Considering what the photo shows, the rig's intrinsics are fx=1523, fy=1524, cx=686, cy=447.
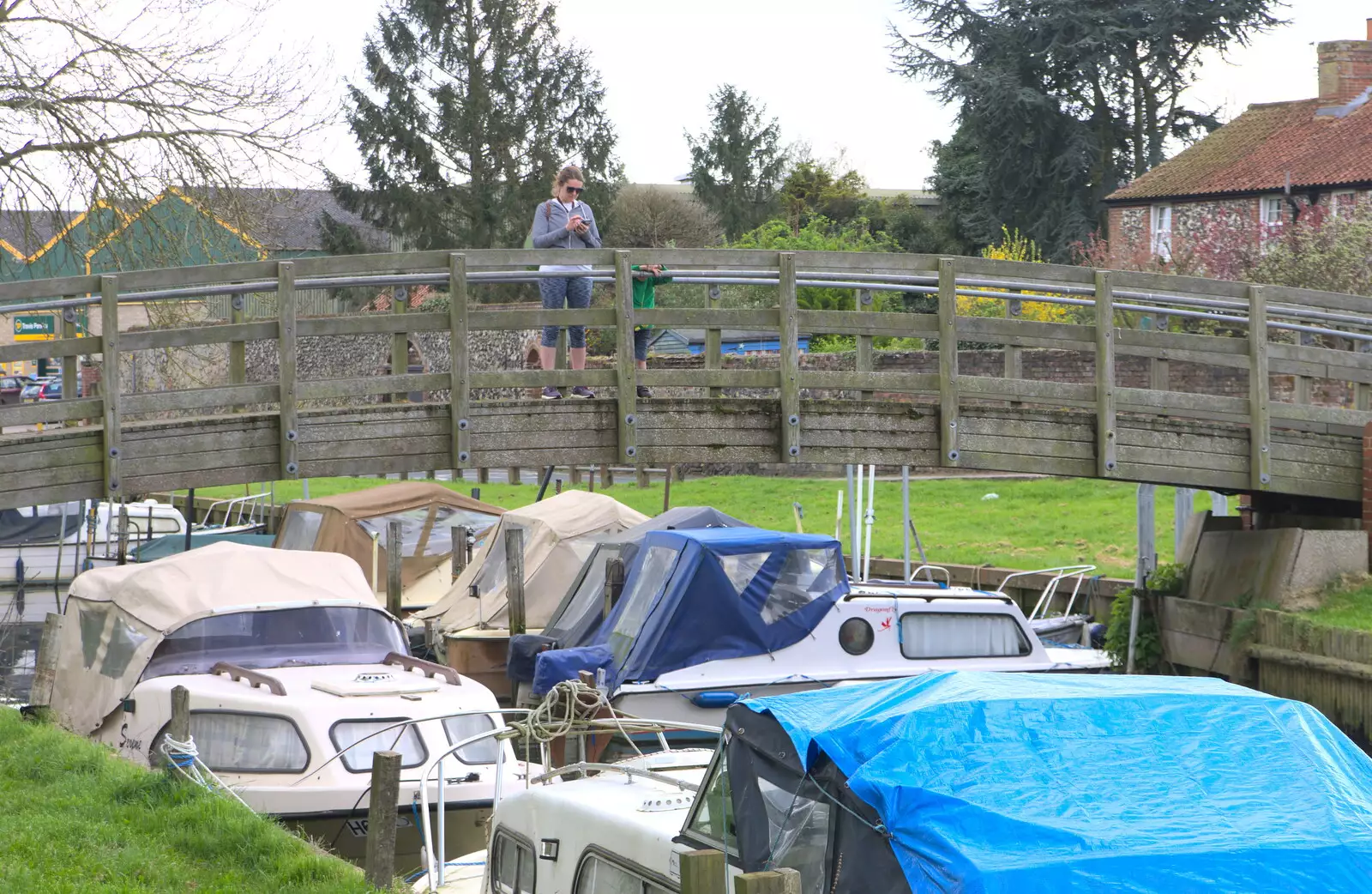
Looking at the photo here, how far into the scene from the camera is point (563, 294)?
12.8 m

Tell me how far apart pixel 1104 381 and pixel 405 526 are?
11.8m

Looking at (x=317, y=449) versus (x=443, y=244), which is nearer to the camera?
(x=317, y=449)

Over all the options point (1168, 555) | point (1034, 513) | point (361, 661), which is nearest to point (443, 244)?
point (1034, 513)

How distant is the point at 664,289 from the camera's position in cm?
3950

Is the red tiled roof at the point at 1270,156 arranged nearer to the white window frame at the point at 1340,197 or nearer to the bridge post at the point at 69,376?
the white window frame at the point at 1340,197

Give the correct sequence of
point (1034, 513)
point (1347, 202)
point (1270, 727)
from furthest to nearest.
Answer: point (1347, 202), point (1034, 513), point (1270, 727)

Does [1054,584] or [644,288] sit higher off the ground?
[644,288]

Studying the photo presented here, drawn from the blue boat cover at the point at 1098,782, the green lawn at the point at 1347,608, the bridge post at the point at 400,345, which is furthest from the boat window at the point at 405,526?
the blue boat cover at the point at 1098,782

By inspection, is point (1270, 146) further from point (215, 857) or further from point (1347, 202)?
point (215, 857)

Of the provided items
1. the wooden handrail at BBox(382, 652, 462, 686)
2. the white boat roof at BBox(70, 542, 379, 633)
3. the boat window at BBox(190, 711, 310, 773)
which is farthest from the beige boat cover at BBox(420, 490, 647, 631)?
the boat window at BBox(190, 711, 310, 773)

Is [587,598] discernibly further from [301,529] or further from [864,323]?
[301,529]

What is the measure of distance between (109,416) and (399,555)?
8.57 m

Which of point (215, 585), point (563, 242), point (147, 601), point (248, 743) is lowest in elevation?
point (248, 743)

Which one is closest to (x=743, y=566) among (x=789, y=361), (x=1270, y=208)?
(x=789, y=361)
